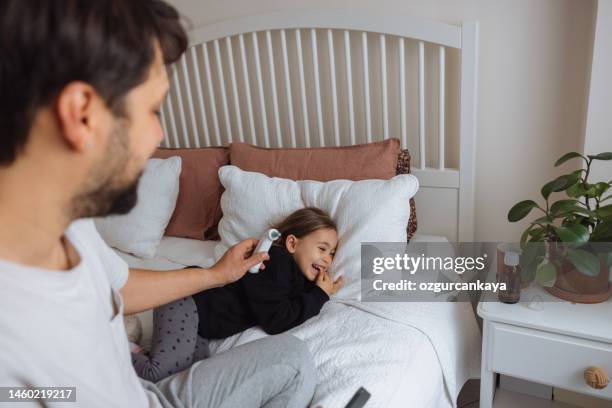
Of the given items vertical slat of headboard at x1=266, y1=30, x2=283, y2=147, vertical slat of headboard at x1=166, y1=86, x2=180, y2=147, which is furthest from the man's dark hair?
vertical slat of headboard at x1=166, y1=86, x2=180, y2=147

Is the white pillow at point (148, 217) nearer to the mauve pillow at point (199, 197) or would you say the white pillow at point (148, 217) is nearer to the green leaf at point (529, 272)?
the mauve pillow at point (199, 197)

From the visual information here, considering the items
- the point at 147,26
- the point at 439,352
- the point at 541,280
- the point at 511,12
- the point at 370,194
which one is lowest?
the point at 439,352

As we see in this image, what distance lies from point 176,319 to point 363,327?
0.47m

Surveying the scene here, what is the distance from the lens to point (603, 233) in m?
1.20

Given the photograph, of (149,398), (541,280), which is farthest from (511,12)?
(149,398)

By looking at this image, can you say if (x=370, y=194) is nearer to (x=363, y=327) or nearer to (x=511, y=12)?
(x=363, y=327)

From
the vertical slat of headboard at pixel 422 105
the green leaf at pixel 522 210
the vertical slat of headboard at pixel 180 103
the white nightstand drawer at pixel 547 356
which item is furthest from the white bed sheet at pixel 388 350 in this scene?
the vertical slat of headboard at pixel 180 103

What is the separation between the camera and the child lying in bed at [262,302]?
115 cm

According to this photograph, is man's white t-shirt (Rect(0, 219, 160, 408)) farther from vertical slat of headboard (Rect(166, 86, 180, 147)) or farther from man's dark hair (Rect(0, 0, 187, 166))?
vertical slat of headboard (Rect(166, 86, 180, 147))

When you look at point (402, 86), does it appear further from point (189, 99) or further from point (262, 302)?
point (189, 99)

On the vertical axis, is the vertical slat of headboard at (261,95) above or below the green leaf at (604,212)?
above

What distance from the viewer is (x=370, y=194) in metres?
1.45

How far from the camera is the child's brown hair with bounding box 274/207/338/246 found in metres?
1.40

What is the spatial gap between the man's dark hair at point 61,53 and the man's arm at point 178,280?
46 centimetres
